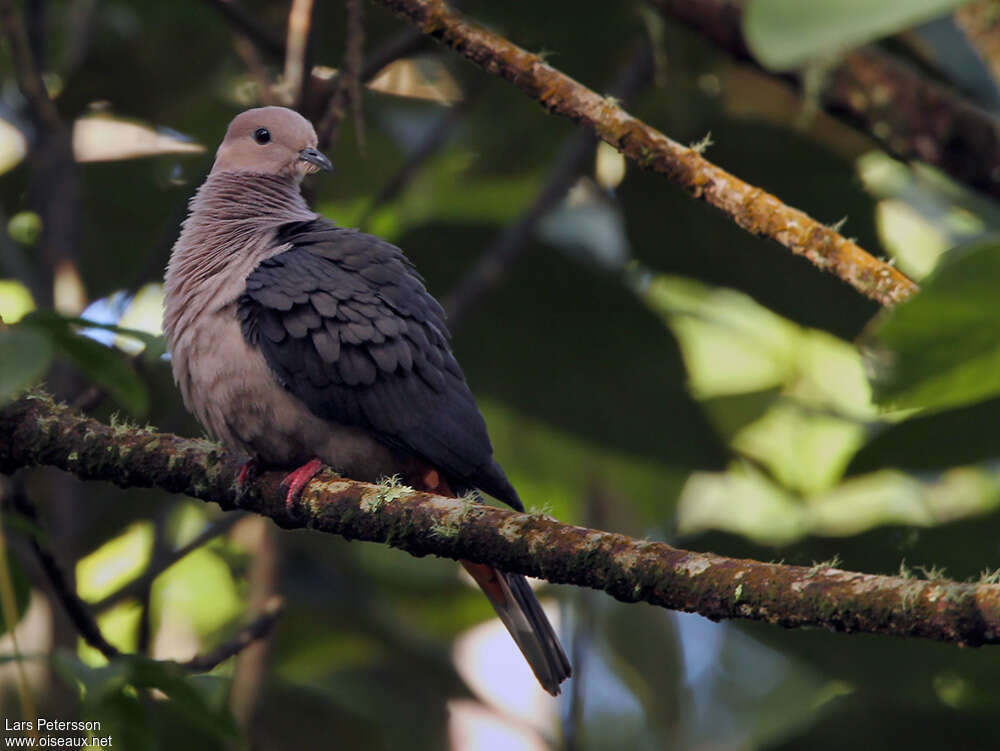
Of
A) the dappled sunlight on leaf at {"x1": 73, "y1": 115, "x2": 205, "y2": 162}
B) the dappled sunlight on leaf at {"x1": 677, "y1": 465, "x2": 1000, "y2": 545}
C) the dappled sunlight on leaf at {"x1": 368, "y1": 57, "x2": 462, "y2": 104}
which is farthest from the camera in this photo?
the dappled sunlight on leaf at {"x1": 677, "y1": 465, "x2": 1000, "y2": 545}

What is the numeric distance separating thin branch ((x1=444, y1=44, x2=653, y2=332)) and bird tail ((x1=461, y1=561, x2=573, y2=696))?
1.30m

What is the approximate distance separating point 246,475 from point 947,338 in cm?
192

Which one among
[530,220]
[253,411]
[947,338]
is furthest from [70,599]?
[530,220]

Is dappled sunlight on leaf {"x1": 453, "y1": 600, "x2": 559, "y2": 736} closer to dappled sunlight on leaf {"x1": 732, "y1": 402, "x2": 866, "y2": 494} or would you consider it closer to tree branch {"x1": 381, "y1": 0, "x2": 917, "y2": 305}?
dappled sunlight on leaf {"x1": 732, "y1": 402, "x2": 866, "y2": 494}

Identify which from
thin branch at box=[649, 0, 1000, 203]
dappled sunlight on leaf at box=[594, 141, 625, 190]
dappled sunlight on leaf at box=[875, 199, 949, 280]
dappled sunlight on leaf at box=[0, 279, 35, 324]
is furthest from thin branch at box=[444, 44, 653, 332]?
dappled sunlight on leaf at box=[875, 199, 949, 280]

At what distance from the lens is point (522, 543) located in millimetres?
2291

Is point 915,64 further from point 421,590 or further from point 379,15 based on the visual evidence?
point 421,590

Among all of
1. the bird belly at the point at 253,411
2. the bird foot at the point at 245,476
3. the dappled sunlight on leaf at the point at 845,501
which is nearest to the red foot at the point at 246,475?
the bird foot at the point at 245,476

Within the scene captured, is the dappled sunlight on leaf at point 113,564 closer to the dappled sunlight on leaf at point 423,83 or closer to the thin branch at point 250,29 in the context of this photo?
the thin branch at point 250,29

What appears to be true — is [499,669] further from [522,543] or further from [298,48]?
[522,543]

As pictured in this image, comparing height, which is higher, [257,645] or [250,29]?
[250,29]

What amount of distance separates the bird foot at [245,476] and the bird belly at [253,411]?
15 cm

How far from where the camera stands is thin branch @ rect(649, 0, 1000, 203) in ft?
14.0

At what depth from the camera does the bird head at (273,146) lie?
4.09 meters
